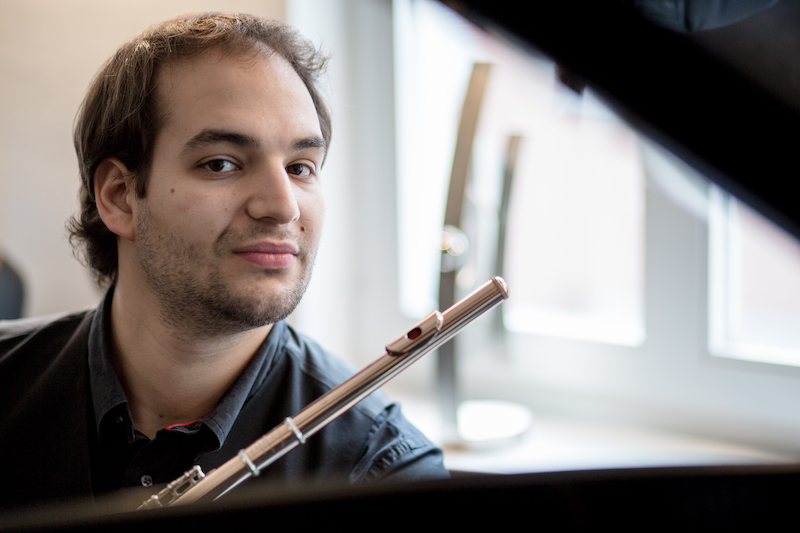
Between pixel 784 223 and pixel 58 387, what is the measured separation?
2.36 feet

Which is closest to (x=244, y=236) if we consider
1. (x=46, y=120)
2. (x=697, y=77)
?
(x=697, y=77)

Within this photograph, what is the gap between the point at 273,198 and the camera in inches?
26.3

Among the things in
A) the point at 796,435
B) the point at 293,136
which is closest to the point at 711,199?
the point at 796,435

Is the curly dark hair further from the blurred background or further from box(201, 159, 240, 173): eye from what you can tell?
the blurred background

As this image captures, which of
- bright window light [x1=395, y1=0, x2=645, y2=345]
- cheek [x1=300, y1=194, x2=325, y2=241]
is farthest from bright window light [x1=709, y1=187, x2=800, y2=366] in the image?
cheek [x1=300, y1=194, x2=325, y2=241]

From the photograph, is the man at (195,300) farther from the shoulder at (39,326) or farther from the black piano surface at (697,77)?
the black piano surface at (697,77)

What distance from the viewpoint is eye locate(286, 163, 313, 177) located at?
0.73m

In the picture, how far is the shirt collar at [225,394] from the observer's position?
2.27 ft

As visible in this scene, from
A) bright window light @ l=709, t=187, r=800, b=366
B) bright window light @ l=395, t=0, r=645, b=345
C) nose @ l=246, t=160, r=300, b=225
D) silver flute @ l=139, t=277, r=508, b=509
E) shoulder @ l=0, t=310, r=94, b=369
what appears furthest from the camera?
bright window light @ l=395, t=0, r=645, b=345

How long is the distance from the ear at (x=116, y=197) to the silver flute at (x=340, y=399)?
33cm

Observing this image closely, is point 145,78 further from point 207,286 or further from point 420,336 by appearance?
point 420,336

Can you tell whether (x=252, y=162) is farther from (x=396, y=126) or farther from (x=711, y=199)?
(x=396, y=126)

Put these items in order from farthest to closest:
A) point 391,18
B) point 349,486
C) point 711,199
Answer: point 391,18 → point 711,199 → point 349,486

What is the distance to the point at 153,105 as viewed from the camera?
730 mm
